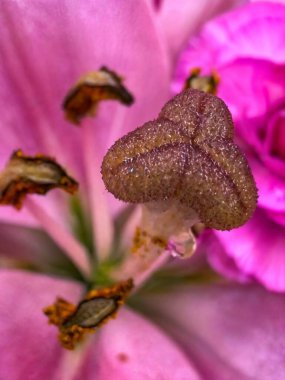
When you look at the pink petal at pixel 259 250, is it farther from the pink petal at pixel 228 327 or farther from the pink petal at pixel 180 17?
the pink petal at pixel 180 17

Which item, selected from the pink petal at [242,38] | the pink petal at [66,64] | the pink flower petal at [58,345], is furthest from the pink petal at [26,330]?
the pink petal at [242,38]

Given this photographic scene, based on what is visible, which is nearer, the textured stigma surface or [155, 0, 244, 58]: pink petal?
the textured stigma surface

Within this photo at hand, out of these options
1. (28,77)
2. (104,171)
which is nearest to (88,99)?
(28,77)

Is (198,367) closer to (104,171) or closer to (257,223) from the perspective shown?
(257,223)

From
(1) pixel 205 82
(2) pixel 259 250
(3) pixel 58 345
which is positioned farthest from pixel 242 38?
→ (3) pixel 58 345

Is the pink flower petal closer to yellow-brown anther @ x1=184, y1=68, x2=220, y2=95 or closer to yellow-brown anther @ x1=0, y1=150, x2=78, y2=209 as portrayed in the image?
yellow-brown anther @ x1=0, y1=150, x2=78, y2=209

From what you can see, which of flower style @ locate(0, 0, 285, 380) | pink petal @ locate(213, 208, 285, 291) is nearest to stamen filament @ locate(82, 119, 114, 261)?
flower style @ locate(0, 0, 285, 380)

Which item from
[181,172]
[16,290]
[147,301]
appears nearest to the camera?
[181,172]
